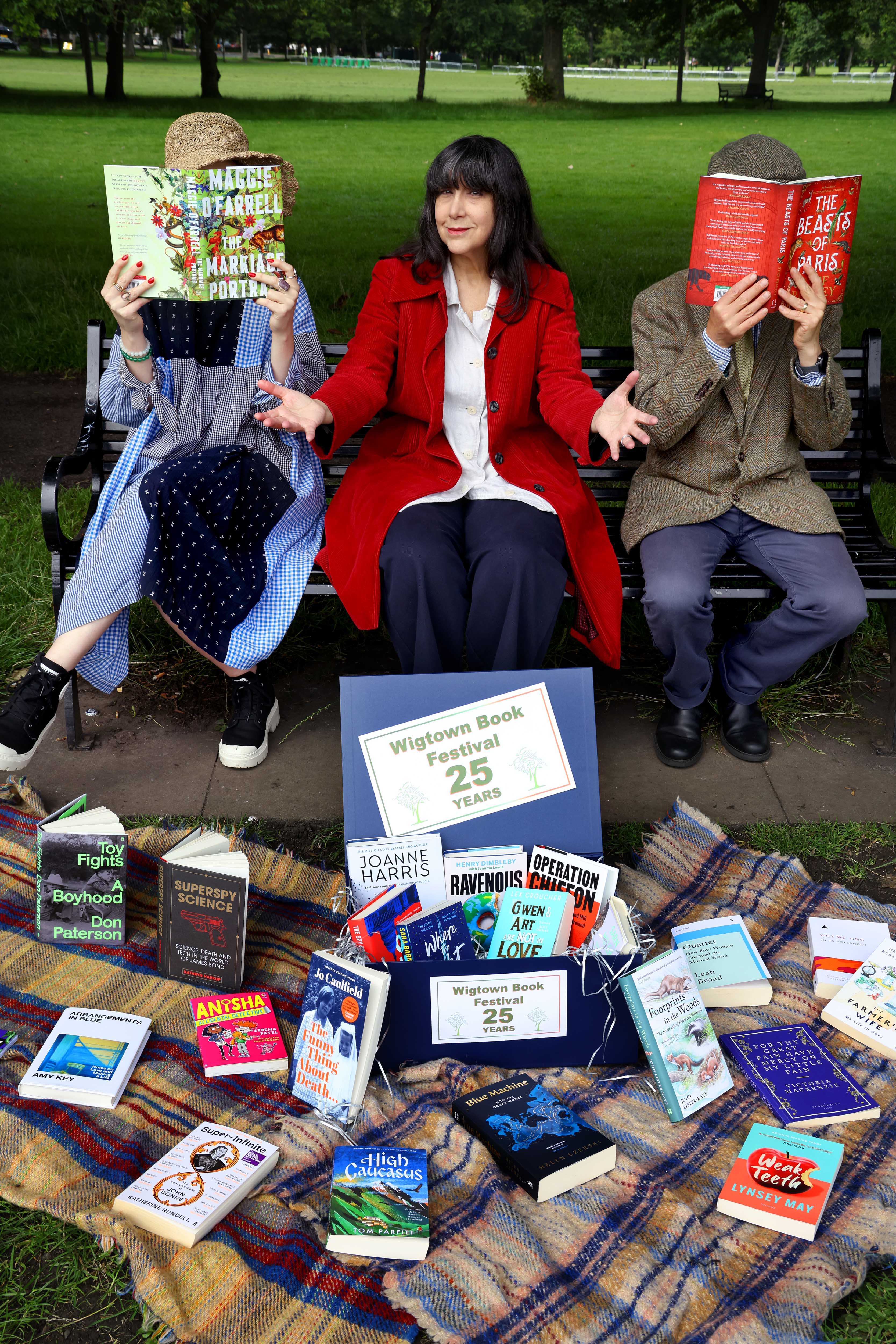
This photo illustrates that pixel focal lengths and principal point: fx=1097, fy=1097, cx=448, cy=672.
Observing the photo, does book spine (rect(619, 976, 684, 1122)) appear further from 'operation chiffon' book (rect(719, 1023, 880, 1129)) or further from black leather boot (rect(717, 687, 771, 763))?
black leather boot (rect(717, 687, 771, 763))

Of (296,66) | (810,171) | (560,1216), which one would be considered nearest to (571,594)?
(560,1216)

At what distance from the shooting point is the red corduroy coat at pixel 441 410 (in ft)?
10.5

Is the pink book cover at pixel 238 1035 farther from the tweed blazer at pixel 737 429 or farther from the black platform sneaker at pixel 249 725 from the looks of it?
the tweed blazer at pixel 737 429

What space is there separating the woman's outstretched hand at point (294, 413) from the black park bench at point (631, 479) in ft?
1.83

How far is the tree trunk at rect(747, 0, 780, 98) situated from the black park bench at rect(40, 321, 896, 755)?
1554 centimetres

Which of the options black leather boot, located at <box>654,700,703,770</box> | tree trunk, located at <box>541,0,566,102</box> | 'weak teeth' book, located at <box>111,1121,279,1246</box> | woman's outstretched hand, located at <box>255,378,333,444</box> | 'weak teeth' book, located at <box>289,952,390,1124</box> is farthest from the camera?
tree trunk, located at <box>541,0,566,102</box>

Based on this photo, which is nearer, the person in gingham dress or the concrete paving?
the person in gingham dress

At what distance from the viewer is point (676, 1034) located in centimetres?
227

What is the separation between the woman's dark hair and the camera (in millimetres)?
3080

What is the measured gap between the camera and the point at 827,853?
10.4 feet

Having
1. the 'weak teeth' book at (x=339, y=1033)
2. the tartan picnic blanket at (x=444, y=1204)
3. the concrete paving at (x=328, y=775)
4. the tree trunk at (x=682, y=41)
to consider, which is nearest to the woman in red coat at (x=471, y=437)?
the concrete paving at (x=328, y=775)

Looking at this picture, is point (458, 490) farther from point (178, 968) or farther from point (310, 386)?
point (178, 968)

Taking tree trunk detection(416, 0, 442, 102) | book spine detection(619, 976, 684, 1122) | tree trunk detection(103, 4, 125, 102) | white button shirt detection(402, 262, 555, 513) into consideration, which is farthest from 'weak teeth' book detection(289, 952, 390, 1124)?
tree trunk detection(416, 0, 442, 102)

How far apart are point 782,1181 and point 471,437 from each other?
216cm
